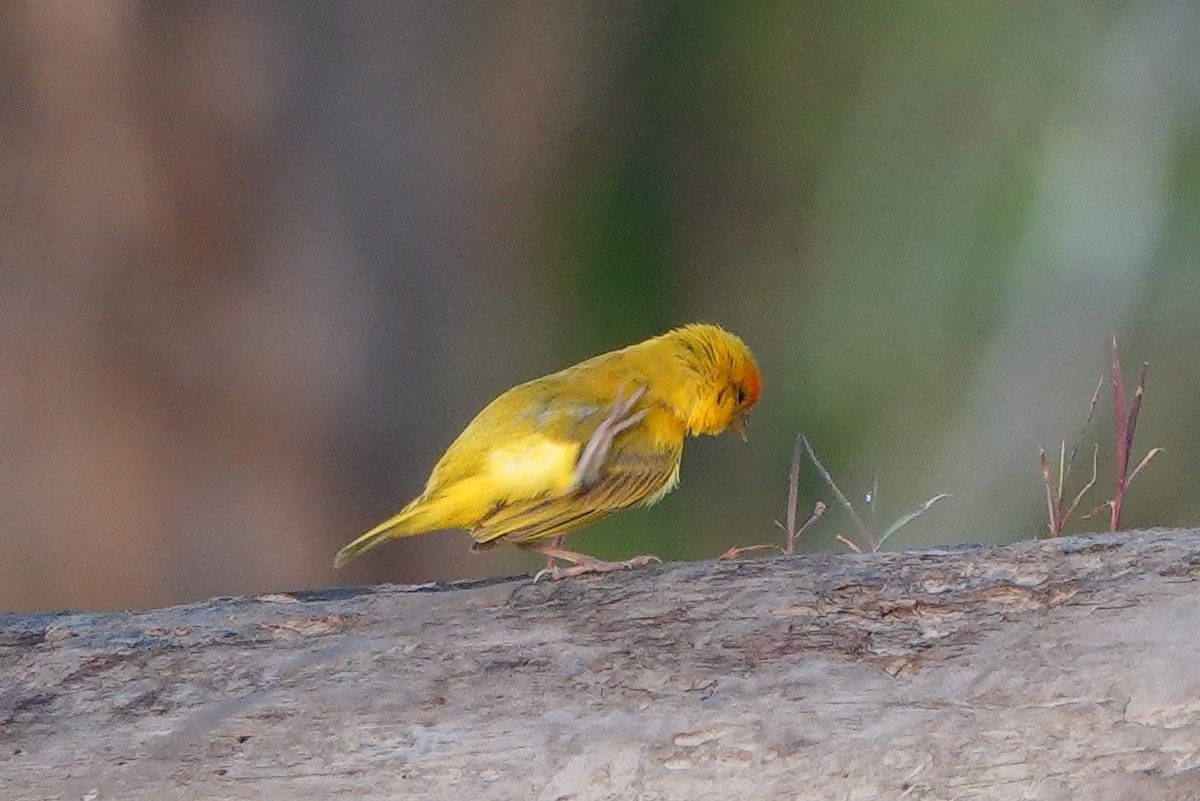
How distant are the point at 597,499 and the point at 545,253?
3.81 meters

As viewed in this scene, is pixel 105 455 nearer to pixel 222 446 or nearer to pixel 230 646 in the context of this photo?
pixel 222 446

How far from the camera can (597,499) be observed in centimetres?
312

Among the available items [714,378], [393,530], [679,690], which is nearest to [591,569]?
[679,690]

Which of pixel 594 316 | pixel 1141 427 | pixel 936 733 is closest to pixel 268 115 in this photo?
pixel 594 316

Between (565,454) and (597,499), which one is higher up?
(565,454)

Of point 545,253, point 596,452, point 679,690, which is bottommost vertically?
point 679,690

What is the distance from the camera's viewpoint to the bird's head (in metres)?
3.44

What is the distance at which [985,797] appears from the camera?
77.6 inches

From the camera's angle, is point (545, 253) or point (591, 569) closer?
point (591, 569)

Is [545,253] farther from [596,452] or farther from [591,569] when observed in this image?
[591,569]

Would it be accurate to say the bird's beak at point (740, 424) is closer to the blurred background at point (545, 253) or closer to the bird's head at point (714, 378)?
the bird's head at point (714, 378)

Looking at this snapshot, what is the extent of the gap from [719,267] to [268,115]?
11.7 feet

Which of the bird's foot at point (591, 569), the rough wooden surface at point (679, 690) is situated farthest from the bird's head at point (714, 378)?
the rough wooden surface at point (679, 690)

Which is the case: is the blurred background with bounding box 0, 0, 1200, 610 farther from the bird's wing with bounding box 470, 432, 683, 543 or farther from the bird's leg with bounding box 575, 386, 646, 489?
the bird's leg with bounding box 575, 386, 646, 489
